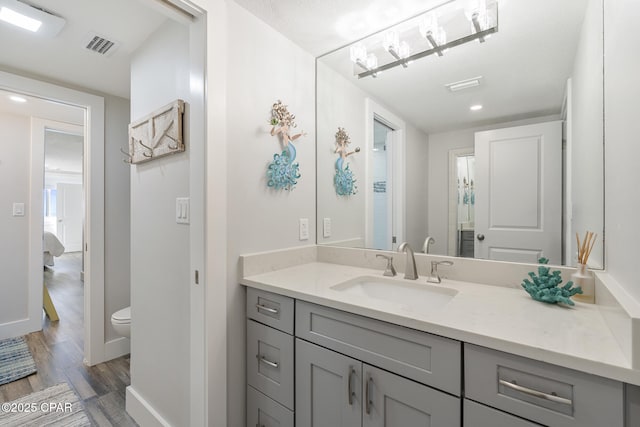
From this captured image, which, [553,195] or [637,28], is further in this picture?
[553,195]

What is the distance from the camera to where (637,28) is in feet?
2.30

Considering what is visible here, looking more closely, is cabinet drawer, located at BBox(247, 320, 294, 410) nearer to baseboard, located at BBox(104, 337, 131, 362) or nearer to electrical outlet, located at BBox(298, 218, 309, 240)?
electrical outlet, located at BBox(298, 218, 309, 240)

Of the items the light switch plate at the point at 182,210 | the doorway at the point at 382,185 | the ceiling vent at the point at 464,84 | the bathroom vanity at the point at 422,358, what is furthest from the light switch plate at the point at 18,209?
the ceiling vent at the point at 464,84

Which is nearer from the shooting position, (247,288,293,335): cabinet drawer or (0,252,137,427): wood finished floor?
(247,288,293,335): cabinet drawer

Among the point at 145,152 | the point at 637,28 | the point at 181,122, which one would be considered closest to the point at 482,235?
the point at 637,28

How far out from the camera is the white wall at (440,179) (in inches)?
56.4

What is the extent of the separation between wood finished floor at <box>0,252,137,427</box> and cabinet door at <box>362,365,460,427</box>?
61.9 inches

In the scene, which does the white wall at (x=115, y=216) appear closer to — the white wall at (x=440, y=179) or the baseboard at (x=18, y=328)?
the baseboard at (x=18, y=328)

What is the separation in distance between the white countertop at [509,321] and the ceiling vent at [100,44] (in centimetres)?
166

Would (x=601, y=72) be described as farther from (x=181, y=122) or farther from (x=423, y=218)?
(x=181, y=122)

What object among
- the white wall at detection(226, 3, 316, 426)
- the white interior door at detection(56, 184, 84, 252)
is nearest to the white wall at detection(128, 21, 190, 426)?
the white wall at detection(226, 3, 316, 426)

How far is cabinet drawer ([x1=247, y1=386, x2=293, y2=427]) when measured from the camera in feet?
4.01

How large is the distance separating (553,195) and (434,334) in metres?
0.85

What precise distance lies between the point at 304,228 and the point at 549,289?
1.20 meters
